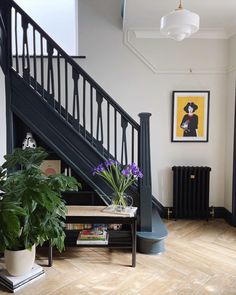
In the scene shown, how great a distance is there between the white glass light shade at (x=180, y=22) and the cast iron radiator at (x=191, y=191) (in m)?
2.24

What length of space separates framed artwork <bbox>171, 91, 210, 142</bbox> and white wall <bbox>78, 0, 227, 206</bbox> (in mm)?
Answer: 90

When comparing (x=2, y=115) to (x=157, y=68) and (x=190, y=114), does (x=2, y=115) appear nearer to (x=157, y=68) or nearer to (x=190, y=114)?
(x=157, y=68)

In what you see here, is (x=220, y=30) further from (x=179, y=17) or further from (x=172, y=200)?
(x=172, y=200)

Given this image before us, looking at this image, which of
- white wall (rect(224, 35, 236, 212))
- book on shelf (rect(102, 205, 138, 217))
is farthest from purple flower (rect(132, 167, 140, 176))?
white wall (rect(224, 35, 236, 212))

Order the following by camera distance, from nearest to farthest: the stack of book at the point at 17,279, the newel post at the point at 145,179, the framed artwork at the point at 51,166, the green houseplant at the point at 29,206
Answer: the green houseplant at the point at 29,206, the stack of book at the point at 17,279, the newel post at the point at 145,179, the framed artwork at the point at 51,166

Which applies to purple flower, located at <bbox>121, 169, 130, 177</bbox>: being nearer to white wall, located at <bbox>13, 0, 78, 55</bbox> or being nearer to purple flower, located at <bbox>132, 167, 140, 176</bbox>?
purple flower, located at <bbox>132, 167, 140, 176</bbox>

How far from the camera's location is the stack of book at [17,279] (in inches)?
91.4

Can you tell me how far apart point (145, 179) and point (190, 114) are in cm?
154

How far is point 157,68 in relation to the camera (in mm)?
4141

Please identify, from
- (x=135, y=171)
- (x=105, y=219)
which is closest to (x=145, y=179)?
(x=135, y=171)

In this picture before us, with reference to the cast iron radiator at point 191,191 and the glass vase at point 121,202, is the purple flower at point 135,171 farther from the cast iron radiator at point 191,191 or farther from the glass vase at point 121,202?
the cast iron radiator at point 191,191

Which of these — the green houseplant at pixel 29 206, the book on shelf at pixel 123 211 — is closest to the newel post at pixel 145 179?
the book on shelf at pixel 123 211

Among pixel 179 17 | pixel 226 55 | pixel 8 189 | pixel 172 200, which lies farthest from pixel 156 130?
pixel 8 189

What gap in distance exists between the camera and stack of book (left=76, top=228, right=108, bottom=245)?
9.32ft
